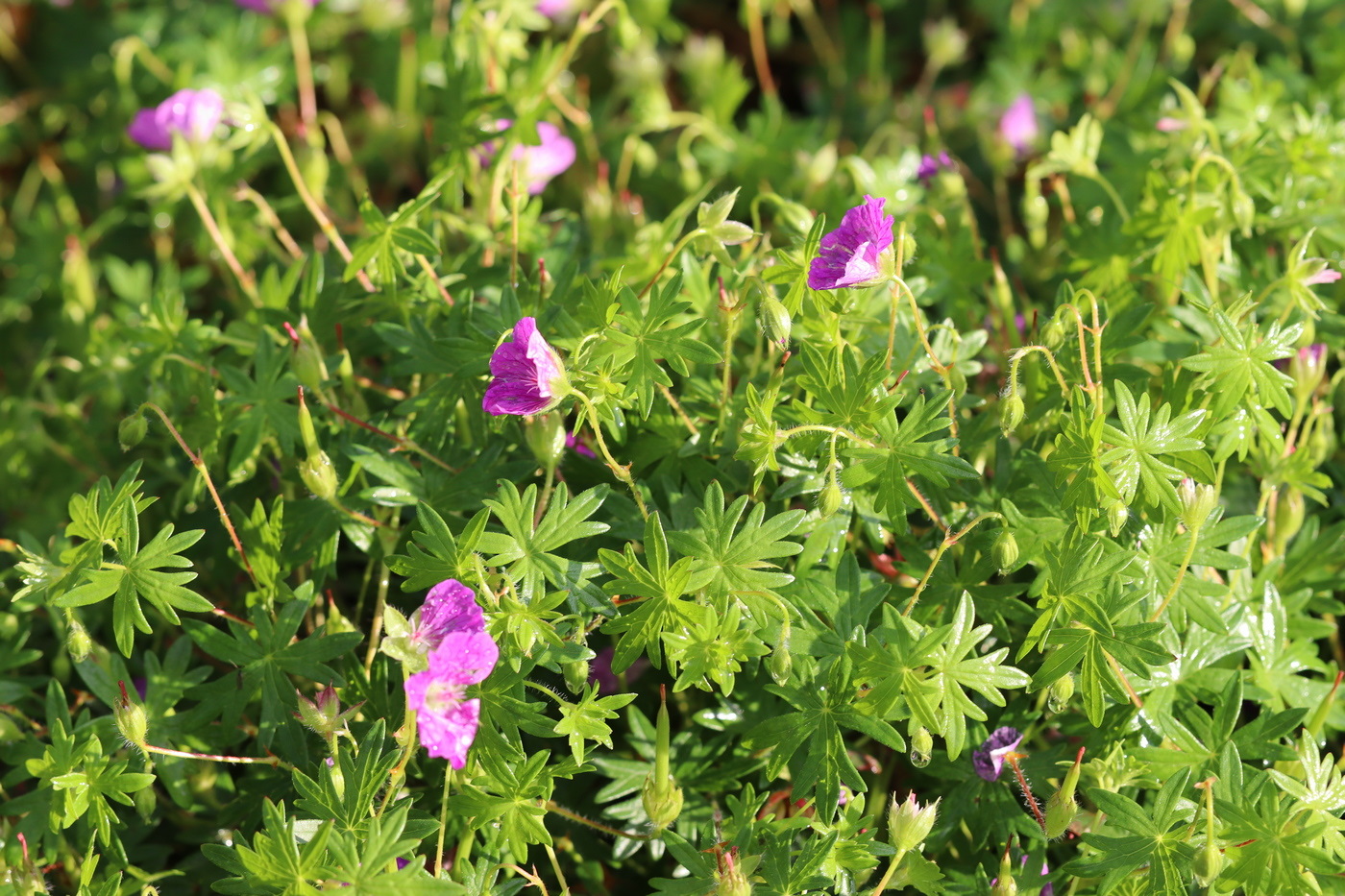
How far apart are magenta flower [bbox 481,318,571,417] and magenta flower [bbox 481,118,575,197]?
0.60 metres

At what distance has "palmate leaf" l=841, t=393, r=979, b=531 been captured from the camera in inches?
45.3

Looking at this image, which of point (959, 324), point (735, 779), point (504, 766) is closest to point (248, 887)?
point (504, 766)

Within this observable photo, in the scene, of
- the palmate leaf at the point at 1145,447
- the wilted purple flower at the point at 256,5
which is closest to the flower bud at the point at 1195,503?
the palmate leaf at the point at 1145,447

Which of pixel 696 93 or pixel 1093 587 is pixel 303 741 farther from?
pixel 696 93

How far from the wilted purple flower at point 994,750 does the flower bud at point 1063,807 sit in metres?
0.07

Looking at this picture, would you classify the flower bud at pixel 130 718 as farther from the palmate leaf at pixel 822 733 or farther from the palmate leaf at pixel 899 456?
the palmate leaf at pixel 899 456

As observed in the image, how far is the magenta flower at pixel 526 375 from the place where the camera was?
42.4 inches

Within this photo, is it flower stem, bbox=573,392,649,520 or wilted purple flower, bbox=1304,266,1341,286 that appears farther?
wilted purple flower, bbox=1304,266,1341,286

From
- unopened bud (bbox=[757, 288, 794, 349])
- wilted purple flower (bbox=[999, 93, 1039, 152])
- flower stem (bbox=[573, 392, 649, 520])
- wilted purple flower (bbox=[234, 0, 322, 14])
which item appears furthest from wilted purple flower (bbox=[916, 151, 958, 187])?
wilted purple flower (bbox=[234, 0, 322, 14])

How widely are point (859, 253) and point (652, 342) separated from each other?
23 centimetres

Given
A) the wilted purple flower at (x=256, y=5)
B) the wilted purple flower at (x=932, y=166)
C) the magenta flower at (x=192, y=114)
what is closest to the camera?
→ the wilted purple flower at (x=932, y=166)

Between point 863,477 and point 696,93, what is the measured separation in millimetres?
1404

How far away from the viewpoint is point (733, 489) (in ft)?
4.24

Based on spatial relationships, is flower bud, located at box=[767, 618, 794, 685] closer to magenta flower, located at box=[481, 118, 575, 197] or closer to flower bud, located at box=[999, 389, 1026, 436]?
flower bud, located at box=[999, 389, 1026, 436]
